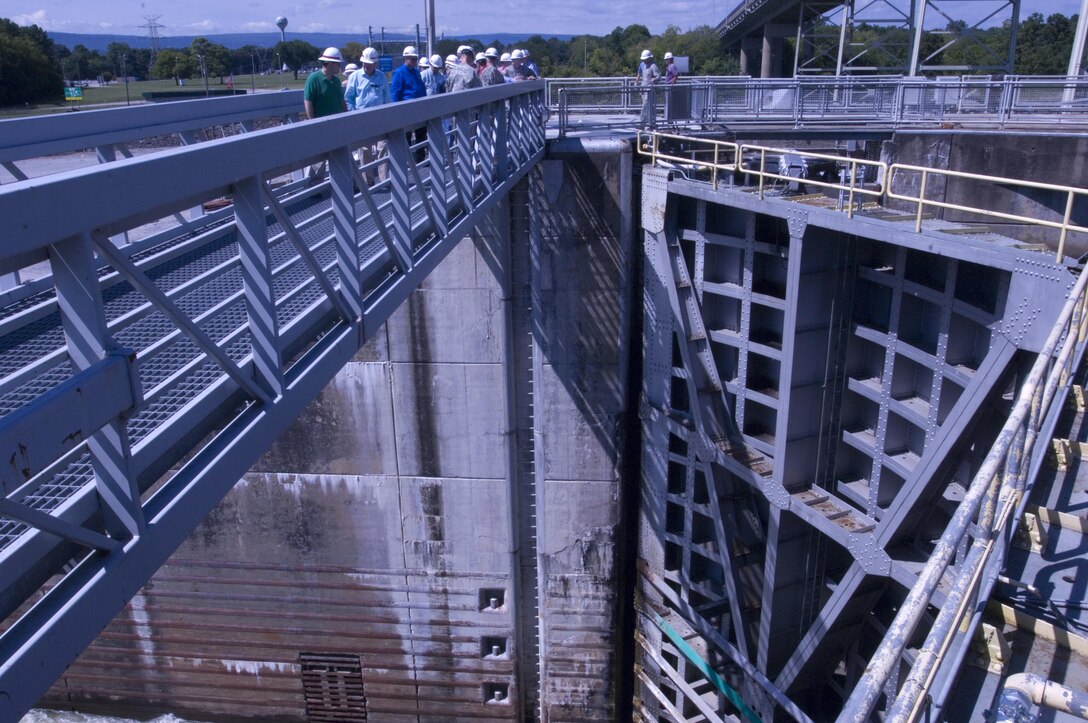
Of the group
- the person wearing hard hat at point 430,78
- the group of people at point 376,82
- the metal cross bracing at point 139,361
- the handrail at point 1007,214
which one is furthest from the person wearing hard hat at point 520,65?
the metal cross bracing at point 139,361

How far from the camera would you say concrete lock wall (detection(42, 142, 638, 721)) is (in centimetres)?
Result: 1159

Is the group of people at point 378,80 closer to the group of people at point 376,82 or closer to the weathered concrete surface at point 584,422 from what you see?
the group of people at point 376,82

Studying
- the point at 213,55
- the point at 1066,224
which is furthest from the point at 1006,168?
the point at 213,55

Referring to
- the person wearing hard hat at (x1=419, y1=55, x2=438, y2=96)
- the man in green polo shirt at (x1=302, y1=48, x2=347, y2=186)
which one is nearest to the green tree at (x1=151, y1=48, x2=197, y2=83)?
the person wearing hard hat at (x1=419, y1=55, x2=438, y2=96)

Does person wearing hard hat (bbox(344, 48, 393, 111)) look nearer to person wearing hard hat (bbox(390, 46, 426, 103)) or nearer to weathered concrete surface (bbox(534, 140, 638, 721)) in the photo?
person wearing hard hat (bbox(390, 46, 426, 103))

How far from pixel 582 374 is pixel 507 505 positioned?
7.71 feet

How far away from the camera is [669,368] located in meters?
11.0

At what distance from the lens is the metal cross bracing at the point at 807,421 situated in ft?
21.9


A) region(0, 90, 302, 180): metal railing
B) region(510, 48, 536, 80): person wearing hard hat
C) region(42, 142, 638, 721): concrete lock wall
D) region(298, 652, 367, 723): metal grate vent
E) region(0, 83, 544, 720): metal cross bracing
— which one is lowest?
region(298, 652, 367, 723): metal grate vent

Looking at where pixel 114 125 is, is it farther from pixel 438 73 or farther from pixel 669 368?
pixel 669 368

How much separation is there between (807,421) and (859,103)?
9.41 m

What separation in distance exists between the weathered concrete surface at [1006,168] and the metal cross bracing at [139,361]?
9178mm

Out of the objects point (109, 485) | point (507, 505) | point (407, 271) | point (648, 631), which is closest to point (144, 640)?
point (507, 505)

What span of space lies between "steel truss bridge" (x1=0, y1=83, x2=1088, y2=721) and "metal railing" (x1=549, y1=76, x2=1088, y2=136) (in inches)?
74.2
